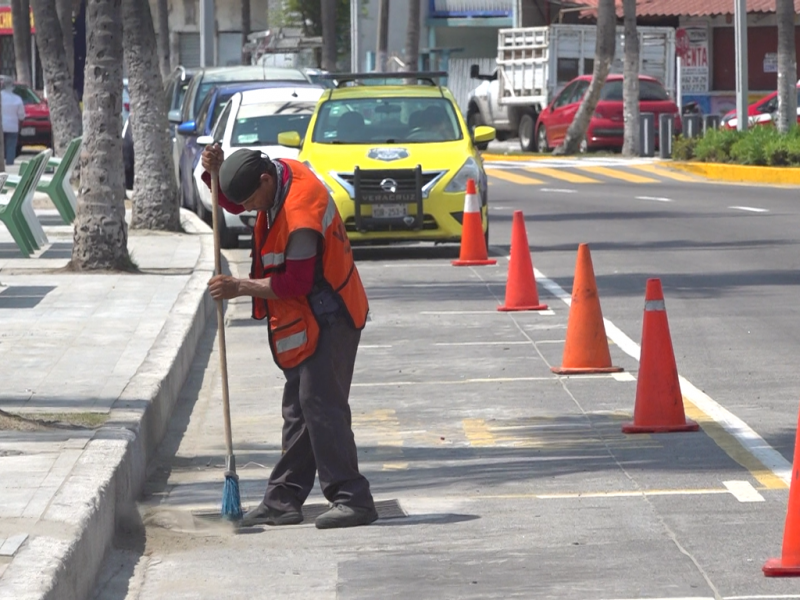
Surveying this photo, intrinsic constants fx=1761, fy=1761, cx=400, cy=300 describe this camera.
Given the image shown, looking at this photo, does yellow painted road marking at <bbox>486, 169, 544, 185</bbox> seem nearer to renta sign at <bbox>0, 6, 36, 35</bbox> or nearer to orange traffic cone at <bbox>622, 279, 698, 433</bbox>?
orange traffic cone at <bbox>622, 279, 698, 433</bbox>

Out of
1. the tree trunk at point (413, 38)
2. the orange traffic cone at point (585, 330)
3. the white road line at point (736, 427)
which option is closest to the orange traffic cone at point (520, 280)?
the white road line at point (736, 427)

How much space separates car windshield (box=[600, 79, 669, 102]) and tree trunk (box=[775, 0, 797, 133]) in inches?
267

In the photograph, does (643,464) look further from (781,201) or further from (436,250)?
(781,201)

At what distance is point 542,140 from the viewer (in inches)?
1523

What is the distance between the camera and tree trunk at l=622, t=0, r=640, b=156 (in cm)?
3416

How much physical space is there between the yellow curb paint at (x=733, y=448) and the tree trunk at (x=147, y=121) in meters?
10.5

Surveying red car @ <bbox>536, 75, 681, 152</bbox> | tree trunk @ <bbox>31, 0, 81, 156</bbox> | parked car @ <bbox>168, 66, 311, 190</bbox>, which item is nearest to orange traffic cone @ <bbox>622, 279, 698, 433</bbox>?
parked car @ <bbox>168, 66, 311, 190</bbox>

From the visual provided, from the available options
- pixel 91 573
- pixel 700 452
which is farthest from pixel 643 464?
pixel 91 573

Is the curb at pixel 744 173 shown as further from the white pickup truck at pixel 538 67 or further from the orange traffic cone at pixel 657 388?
the orange traffic cone at pixel 657 388

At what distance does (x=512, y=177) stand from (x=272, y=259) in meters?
24.5

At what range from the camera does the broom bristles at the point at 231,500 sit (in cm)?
699

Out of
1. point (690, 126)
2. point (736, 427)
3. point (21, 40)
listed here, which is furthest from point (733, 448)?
point (21, 40)

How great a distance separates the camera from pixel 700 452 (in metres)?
8.09

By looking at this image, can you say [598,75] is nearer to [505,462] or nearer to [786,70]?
[786,70]
